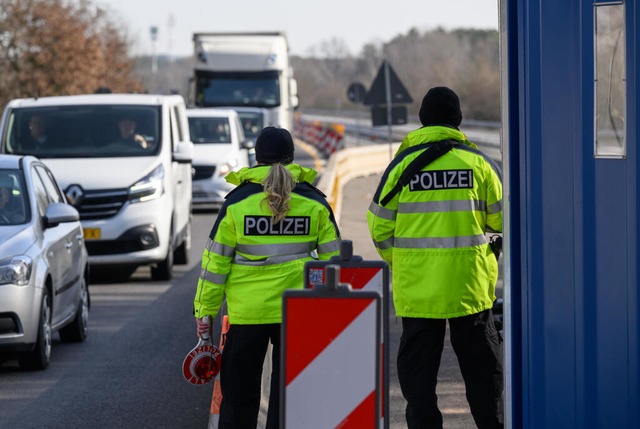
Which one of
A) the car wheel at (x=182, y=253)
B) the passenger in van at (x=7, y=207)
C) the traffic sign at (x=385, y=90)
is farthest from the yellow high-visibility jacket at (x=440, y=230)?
the traffic sign at (x=385, y=90)

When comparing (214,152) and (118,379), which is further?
(214,152)

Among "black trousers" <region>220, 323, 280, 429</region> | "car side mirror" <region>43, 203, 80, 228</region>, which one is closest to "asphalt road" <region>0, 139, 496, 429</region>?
"car side mirror" <region>43, 203, 80, 228</region>

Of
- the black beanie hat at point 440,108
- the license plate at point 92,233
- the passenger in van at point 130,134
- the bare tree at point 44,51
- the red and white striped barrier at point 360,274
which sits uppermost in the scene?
the bare tree at point 44,51

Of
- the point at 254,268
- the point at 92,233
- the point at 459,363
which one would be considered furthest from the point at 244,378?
the point at 92,233

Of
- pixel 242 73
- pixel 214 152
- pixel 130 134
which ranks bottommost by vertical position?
pixel 214 152

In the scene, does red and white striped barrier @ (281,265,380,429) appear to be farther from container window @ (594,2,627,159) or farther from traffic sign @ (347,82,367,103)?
traffic sign @ (347,82,367,103)

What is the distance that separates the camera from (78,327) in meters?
11.2

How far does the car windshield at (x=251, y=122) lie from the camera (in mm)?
32438

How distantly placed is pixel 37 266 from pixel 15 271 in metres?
0.28

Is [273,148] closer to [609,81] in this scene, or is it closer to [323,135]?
[609,81]

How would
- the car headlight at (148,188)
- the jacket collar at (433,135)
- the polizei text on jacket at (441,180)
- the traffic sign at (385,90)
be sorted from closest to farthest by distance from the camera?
the polizei text on jacket at (441,180) → the jacket collar at (433,135) → the car headlight at (148,188) → the traffic sign at (385,90)

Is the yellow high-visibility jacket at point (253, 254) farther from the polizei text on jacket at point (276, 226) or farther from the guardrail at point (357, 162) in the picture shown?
the guardrail at point (357, 162)

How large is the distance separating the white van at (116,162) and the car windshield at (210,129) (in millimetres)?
8726

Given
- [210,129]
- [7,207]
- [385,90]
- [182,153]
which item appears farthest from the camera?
[210,129]
